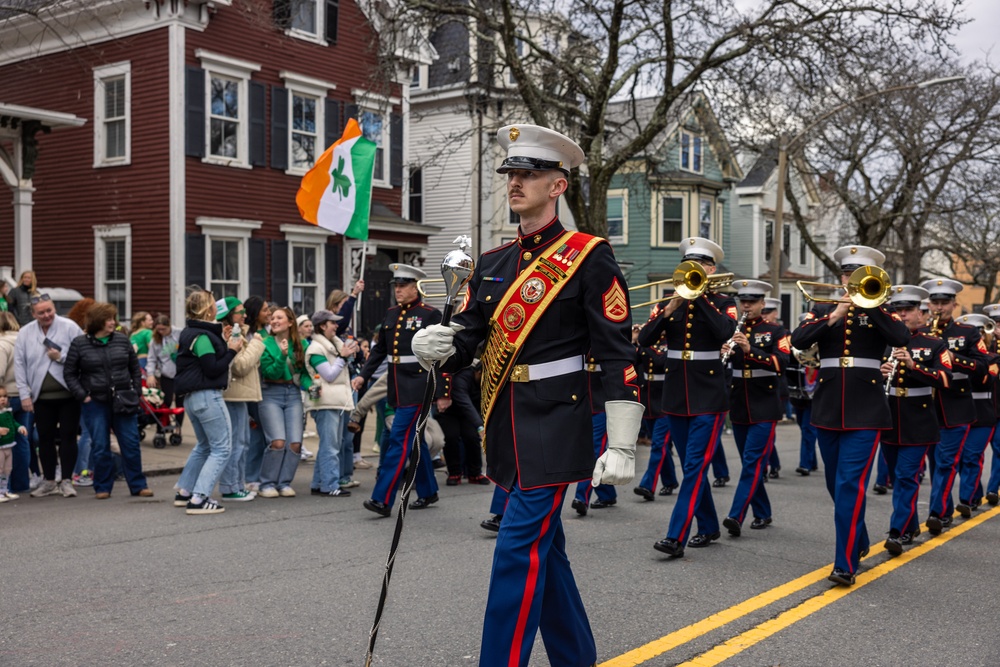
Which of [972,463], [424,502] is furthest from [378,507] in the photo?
[972,463]

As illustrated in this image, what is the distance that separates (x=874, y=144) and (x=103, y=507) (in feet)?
82.7

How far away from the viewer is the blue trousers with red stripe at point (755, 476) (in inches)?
322

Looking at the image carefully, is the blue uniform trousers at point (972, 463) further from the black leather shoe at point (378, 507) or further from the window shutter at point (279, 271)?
the window shutter at point (279, 271)

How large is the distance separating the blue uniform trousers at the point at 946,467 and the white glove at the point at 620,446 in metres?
5.72

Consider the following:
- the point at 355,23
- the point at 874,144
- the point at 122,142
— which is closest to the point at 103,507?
the point at 122,142

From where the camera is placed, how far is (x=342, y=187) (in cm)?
1320

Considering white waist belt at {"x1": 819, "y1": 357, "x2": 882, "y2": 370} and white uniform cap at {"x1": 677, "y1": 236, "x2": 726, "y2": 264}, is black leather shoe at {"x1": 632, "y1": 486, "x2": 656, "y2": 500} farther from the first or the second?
white waist belt at {"x1": 819, "y1": 357, "x2": 882, "y2": 370}

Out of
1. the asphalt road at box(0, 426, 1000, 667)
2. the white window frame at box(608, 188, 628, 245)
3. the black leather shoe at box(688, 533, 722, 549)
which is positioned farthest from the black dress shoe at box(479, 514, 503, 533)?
the white window frame at box(608, 188, 628, 245)

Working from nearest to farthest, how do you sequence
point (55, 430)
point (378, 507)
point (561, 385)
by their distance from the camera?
1. point (561, 385)
2. point (378, 507)
3. point (55, 430)

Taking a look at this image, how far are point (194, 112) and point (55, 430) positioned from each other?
11462 mm

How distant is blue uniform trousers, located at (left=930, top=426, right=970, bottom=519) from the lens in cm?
893

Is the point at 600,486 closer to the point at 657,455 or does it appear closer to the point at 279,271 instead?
the point at 657,455

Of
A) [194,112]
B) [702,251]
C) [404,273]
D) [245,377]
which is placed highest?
[194,112]

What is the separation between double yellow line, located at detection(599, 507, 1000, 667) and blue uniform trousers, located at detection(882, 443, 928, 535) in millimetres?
244
